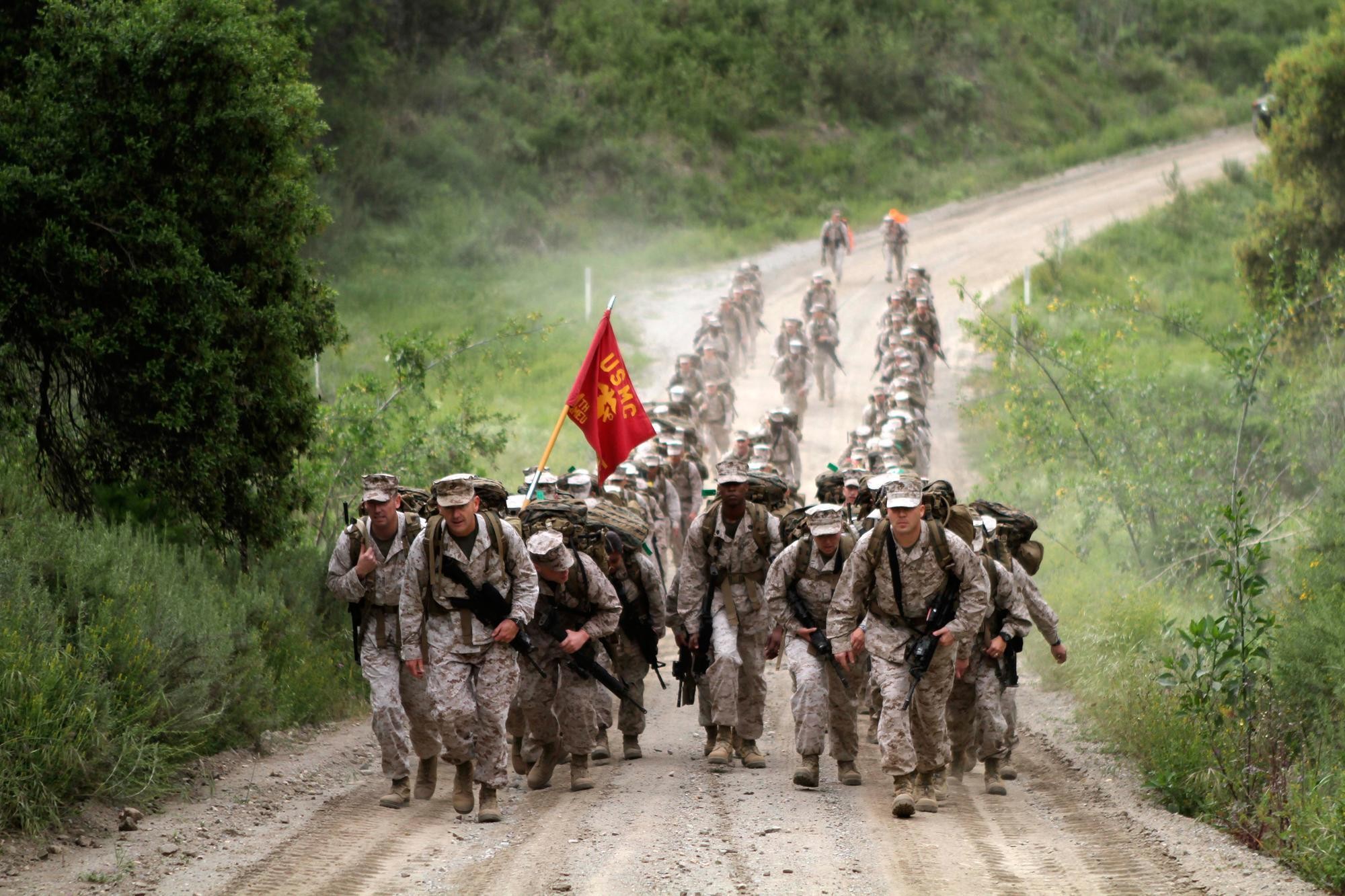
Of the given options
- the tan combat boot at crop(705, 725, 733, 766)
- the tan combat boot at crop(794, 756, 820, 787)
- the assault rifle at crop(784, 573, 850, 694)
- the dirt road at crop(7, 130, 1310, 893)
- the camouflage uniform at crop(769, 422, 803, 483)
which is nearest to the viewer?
the dirt road at crop(7, 130, 1310, 893)

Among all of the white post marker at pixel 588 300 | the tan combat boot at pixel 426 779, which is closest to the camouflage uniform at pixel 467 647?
the tan combat boot at pixel 426 779

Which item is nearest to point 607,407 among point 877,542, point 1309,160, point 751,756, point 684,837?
point 751,756

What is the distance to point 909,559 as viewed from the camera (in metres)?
10.3

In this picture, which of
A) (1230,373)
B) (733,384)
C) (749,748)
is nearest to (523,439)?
(733,384)

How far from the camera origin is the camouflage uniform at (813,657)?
11.0 m

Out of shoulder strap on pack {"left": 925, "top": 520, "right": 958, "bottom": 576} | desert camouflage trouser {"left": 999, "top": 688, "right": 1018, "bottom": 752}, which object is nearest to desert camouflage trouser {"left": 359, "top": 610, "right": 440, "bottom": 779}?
shoulder strap on pack {"left": 925, "top": 520, "right": 958, "bottom": 576}

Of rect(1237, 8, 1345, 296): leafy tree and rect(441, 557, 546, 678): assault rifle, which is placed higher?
rect(1237, 8, 1345, 296): leafy tree

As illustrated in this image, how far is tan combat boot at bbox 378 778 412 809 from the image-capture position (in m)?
10.5

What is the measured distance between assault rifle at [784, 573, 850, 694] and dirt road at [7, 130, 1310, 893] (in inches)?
30.6

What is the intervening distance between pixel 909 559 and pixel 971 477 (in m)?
16.8

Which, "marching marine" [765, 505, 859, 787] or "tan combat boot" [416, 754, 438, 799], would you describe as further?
"marching marine" [765, 505, 859, 787]

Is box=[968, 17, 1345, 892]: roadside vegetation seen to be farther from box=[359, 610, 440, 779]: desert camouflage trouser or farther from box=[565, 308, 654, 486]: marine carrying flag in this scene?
box=[359, 610, 440, 779]: desert camouflage trouser

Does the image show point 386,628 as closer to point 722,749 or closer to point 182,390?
point 722,749

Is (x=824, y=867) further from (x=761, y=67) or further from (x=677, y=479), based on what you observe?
(x=761, y=67)
